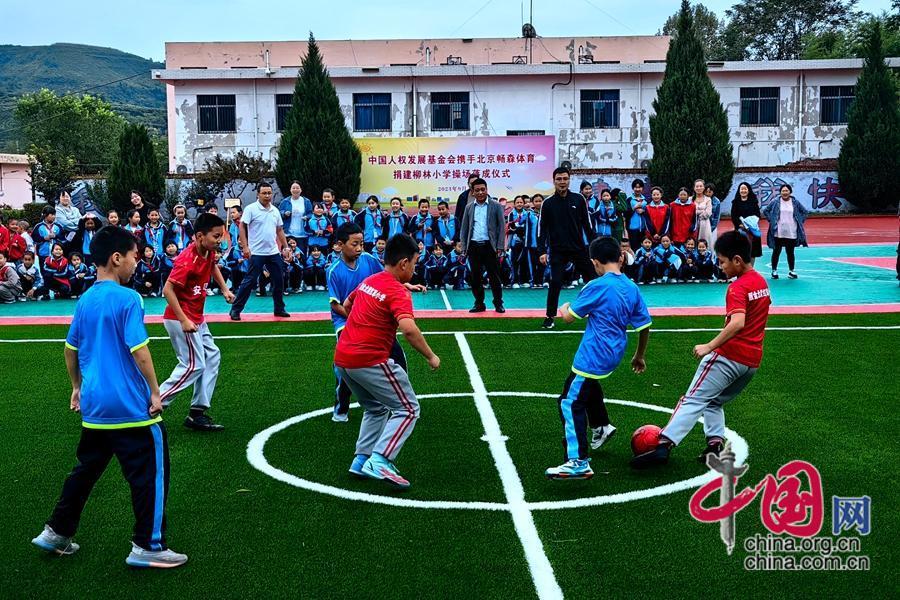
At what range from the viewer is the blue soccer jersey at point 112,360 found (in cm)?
482

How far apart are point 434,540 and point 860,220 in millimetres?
30581

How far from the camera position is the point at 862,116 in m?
32.3

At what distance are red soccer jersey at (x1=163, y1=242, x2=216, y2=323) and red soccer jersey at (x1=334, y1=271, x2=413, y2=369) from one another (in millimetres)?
2090

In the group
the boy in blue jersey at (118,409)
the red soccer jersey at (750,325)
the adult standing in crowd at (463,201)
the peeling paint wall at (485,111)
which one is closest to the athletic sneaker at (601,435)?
the red soccer jersey at (750,325)

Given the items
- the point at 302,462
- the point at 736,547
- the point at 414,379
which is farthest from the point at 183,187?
the point at 736,547

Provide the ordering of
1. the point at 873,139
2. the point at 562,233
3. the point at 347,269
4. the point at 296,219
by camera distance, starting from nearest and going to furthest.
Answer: the point at 347,269, the point at 562,233, the point at 296,219, the point at 873,139

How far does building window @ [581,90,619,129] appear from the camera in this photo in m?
34.1

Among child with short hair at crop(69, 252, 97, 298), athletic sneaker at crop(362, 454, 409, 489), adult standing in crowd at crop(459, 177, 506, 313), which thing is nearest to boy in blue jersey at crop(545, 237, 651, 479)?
athletic sneaker at crop(362, 454, 409, 489)

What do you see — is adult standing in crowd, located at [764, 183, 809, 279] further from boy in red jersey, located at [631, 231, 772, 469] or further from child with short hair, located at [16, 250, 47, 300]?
child with short hair, located at [16, 250, 47, 300]

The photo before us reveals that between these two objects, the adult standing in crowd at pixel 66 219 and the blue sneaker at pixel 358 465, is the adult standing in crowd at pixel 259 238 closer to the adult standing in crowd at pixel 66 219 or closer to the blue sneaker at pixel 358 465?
the adult standing in crowd at pixel 66 219

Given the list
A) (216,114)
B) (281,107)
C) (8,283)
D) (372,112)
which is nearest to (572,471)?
(8,283)

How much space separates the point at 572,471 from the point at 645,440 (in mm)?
673

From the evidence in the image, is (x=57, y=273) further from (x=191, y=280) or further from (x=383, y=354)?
(x=383, y=354)

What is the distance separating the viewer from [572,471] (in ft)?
20.4
